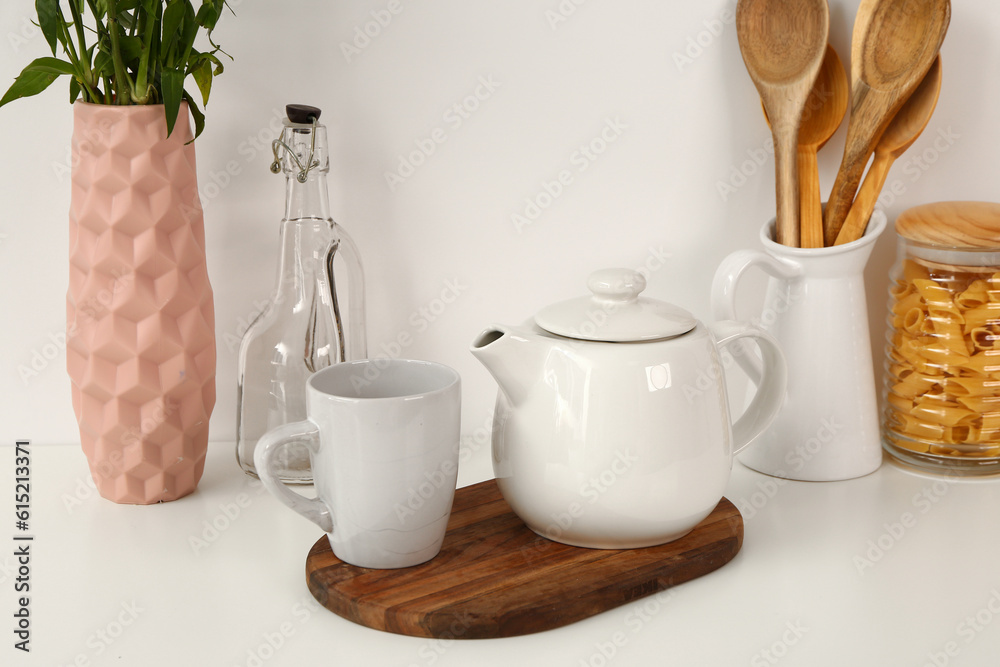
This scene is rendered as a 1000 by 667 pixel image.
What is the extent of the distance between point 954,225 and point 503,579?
512mm

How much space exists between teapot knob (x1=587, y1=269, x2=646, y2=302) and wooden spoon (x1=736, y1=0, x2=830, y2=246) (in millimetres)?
261

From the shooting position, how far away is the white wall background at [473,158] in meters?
0.83

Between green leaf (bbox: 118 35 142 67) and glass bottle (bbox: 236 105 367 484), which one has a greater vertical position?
green leaf (bbox: 118 35 142 67)

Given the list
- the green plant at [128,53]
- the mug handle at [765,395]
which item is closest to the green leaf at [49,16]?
the green plant at [128,53]

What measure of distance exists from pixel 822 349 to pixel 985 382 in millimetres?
146

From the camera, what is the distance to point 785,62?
807 millimetres

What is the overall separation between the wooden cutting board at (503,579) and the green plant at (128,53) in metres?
0.39

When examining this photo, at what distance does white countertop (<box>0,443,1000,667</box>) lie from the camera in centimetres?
54

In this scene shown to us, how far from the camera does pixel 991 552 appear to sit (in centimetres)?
67

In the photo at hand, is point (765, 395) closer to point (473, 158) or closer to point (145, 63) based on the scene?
point (473, 158)

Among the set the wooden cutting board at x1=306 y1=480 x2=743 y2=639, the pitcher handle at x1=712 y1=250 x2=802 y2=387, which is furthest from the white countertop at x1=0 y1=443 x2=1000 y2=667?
the pitcher handle at x1=712 y1=250 x2=802 y2=387

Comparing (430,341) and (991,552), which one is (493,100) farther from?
(991,552)

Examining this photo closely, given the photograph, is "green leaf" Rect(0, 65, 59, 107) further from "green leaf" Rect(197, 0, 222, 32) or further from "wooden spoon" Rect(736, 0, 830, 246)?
"wooden spoon" Rect(736, 0, 830, 246)

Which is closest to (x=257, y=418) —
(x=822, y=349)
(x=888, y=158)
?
(x=822, y=349)
